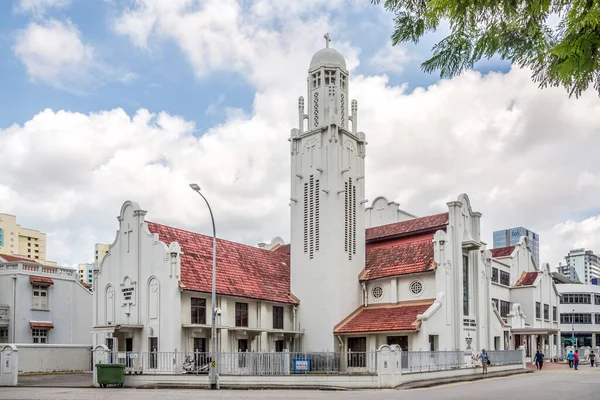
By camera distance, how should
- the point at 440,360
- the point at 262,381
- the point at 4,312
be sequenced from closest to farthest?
the point at 262,381
the point at 440,360
the point at 4,312

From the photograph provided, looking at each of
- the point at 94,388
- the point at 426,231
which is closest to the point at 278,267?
the point at 426,231

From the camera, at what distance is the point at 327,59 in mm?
41812

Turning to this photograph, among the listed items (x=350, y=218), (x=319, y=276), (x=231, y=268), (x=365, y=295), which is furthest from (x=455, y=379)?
(x=231, y=268)

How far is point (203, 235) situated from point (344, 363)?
12.1m

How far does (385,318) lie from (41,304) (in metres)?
26.8

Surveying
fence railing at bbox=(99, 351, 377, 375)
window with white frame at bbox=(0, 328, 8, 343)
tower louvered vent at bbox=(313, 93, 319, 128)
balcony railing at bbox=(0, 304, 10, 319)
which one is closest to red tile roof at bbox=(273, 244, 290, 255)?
tower louvered vent at bbox=(313, 93, 319, 128)

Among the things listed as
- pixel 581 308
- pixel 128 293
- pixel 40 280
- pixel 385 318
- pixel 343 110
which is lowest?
pixel 581 308

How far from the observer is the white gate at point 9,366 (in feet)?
97.8

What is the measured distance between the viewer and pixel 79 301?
50156 millimetres

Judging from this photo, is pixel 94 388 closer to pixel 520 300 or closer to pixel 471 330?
pixel 471 330

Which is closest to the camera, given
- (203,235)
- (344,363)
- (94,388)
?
(94,388)

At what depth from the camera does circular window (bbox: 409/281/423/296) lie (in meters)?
37.1

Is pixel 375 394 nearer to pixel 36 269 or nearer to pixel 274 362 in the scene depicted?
pixel 274 362

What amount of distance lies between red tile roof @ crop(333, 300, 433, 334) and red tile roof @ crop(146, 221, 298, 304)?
157 inches
